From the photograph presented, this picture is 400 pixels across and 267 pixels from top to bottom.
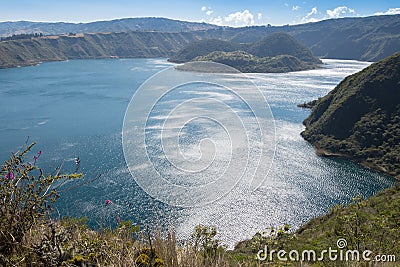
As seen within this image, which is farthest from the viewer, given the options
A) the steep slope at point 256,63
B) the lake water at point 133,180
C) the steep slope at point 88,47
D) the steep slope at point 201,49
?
the steep slope at point 201,49

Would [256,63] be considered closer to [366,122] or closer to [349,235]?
[366,122]

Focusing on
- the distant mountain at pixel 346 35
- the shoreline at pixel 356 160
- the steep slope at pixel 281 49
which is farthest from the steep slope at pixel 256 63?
the shoreline at pixel 356 160

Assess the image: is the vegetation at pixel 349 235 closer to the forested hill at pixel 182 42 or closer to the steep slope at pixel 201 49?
the forested hill at pixel 182 42

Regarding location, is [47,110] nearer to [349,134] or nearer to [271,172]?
[271,172]

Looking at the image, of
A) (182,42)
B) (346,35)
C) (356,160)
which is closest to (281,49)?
(346,35)

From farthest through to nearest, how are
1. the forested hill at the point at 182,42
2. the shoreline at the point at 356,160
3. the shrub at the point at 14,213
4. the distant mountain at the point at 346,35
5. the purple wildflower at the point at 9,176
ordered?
the distant mountain at the point at 346,35 < the forested hill at the point at 182,42 < the shoreline at the point at 356,160 < the purple wildflower at the point at 9,176 < the shrub at the point at 14,213

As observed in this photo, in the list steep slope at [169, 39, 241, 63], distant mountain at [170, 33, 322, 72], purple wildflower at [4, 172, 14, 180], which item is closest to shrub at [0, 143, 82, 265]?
purple wildflower at [4, 172, 14, 180]

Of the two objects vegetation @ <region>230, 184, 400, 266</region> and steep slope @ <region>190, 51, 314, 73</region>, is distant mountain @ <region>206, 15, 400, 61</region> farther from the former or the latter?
vegetation @ <region>230, 184, 400, 266</region>

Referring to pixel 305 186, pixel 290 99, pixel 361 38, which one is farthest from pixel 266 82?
pixel 361 38
